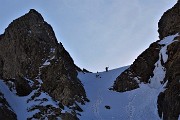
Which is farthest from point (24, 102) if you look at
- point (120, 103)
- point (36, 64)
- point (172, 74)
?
point (172, 74)

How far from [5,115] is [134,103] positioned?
807 inches

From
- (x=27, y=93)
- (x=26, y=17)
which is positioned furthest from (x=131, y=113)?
(x=26, y=17)

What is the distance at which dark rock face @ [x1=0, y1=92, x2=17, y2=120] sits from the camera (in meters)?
44.7

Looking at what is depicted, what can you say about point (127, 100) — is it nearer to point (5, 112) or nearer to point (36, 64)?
point (36, 64)

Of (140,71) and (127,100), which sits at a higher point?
(140,71)

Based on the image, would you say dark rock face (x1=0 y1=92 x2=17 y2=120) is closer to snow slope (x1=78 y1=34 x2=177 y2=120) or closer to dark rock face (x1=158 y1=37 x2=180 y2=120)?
snow slope (x1=78 y1=34 x2=177 y2=120)

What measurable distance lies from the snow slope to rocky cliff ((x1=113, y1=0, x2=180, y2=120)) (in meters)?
0.51

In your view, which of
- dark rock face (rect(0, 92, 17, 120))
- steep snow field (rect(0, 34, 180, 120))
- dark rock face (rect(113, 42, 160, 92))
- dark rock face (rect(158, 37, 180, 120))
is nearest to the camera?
dark rock face (rect(158, 37, 180, 120))

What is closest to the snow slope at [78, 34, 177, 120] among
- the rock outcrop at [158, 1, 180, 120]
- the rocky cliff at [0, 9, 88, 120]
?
the rock outcrop at [158, 1, 180, 120]

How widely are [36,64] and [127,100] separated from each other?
53.8 ft

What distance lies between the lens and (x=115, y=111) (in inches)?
2142

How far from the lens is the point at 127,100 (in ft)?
190

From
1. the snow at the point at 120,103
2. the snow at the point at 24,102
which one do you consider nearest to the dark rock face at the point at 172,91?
the snow at the point at 120,103

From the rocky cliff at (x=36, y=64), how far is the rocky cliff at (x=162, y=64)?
30.8 ft
